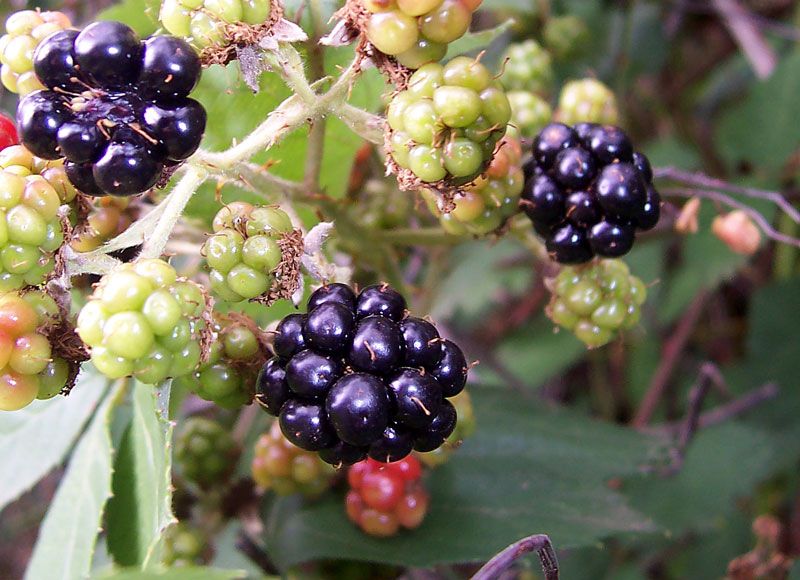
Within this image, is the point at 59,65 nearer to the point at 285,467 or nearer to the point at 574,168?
the point at 574,168

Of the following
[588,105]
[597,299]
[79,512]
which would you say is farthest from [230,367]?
[588,105]

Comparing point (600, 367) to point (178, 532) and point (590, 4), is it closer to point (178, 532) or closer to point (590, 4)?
point (590, 4)

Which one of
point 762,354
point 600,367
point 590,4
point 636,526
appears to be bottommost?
point 600,367

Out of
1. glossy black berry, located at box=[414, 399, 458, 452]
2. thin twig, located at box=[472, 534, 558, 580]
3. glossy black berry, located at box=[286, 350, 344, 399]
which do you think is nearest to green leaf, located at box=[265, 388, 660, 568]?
thin twig, located at box=[472, 534, 558, 580]

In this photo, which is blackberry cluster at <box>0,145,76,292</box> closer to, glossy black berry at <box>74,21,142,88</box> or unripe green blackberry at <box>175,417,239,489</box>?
glossy black berry at <box>74,21,142,88</box>

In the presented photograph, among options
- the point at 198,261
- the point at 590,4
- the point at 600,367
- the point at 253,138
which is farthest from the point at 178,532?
the point at 590,4

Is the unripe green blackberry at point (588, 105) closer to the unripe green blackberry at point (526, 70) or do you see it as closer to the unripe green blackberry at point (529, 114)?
the unripe green blackberry at point (529, 114)
